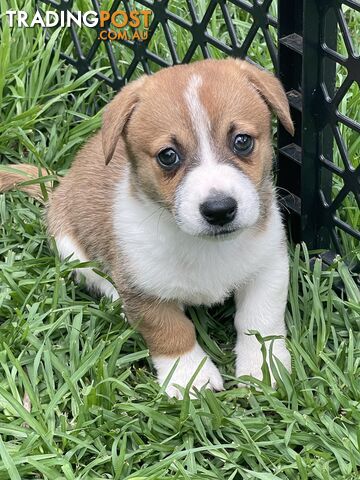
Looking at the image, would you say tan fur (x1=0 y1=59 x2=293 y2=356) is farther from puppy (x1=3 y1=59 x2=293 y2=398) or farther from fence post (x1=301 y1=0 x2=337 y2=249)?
fence post (x1=301 y1=0 x2=337 y2=249)

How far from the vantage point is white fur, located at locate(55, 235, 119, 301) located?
480 centimetres

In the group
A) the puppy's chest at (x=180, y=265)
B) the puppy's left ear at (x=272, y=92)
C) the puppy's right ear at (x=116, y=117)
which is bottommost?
the puppy's chest at (x=180, y=265)

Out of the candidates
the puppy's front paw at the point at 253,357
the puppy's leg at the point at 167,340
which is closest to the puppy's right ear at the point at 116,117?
the puppy's leg at the point at 167,340

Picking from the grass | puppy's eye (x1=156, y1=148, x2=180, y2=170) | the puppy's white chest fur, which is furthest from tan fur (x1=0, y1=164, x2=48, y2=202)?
puppy's eye (x1=156, y1=148, x2=180, y2=170)

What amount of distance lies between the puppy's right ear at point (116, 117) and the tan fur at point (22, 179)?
4.20 ft

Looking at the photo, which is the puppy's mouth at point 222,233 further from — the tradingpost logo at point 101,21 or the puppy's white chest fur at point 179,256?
the tradingpost logo at point 101,21

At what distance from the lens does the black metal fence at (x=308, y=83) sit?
4.33m

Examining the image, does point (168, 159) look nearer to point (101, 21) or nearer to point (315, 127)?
point (315, 127)

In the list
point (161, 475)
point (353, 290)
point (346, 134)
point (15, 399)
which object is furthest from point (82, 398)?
point (346, 134)

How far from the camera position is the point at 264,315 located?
4449 millimetres

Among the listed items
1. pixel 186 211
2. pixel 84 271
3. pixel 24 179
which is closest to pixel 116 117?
pixel 186 211

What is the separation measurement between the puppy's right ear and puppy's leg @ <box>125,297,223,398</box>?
71 cm

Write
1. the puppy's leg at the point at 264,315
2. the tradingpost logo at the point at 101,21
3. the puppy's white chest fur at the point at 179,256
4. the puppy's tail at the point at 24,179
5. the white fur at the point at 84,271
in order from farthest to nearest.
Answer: the tradingpost logo at the point at 101,21
the puppy's tail at the point at 24,179
the white fur at the point at 84,271
the puppy's leg at the point at 264,315
the puppy's white chest fur at the point at 179,256

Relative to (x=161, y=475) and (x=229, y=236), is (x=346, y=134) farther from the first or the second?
(x=161, y=475)
